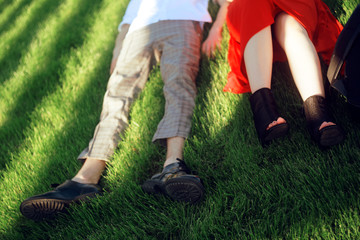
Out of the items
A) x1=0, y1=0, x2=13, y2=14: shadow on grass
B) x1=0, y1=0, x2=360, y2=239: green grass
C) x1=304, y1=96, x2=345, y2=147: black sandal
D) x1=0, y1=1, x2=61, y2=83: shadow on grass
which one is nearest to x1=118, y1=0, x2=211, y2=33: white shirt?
x1=0, y1=0, x2=360, y2=239: green grass

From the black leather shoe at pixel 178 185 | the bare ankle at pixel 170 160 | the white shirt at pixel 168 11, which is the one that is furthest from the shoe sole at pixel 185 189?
the white shirt at pixel 168 11

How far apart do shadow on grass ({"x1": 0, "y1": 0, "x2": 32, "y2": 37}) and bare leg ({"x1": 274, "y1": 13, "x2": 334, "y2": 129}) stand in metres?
4.06

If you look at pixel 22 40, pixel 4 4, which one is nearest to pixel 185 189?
pixel 22 40

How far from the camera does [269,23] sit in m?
1.42

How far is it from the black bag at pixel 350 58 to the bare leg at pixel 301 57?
8cm

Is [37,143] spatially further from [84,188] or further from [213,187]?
[213,187]

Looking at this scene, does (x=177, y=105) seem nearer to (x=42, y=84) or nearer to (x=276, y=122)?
(x=276, y=122)

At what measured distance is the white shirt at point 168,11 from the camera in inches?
82.7

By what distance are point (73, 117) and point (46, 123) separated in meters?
0.21

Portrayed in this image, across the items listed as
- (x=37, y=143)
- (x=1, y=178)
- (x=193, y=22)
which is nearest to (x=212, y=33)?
(x=193, y=22)

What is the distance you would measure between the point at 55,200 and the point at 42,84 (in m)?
1.57

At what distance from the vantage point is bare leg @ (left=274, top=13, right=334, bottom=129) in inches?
52.1

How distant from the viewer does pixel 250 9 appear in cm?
145

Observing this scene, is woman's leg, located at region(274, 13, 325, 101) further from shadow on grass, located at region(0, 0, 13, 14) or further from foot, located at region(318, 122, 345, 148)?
shadow on grass, located at region(0, 0, 13, 14)
